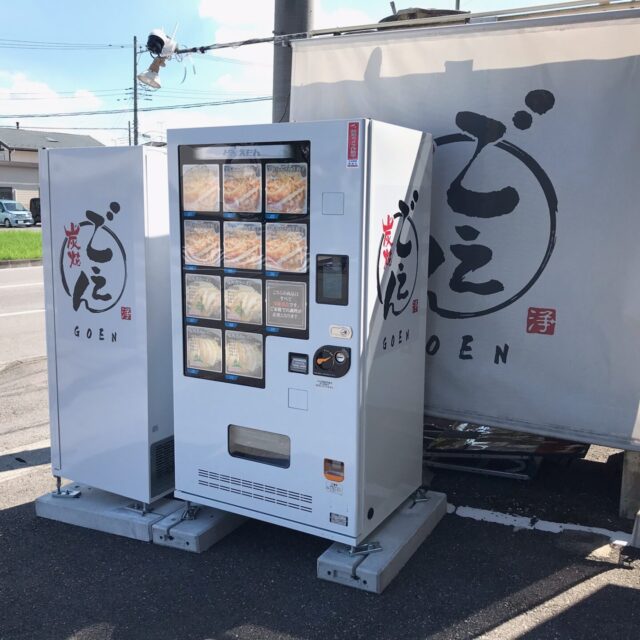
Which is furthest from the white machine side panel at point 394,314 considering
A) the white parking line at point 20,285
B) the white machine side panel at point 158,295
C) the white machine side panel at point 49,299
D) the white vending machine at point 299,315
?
the white parking line at point 20,285

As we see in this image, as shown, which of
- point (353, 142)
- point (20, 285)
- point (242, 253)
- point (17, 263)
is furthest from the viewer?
point (17, 263)

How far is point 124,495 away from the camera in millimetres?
3959

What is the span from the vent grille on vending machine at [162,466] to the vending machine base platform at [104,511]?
0.39ft

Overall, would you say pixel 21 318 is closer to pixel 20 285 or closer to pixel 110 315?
pixel 20 285

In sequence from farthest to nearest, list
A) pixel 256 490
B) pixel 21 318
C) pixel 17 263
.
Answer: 1. pixel 17 263
2. pixel 21 318
3. pixel 256 490

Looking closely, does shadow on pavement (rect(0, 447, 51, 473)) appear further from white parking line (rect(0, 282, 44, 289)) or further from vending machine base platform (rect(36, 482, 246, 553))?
white parking line (rect(0, 282, 44, 289))

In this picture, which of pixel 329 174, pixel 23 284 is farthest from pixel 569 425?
pixel 23 284

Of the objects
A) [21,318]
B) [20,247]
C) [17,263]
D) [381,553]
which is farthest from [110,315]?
[20,247]

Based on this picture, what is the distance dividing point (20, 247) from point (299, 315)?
18370 millimetres

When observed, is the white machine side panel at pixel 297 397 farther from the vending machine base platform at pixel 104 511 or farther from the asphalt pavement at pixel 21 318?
the asphalt pavement at pixel 21 318

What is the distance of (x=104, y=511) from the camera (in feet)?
12.9

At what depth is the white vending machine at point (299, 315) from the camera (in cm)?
319

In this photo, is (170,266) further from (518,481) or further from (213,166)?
(518,481)

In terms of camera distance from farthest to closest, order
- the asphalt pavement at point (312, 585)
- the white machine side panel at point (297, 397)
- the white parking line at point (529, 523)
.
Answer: the white parking line at point (529, 523), the white machine side panel at point (297, 397), the asphalt pavement at point (312, 585)
